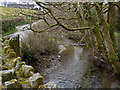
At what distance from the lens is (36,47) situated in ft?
20.9

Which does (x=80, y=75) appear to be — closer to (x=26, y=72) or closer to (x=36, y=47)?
(x=36, y=47)

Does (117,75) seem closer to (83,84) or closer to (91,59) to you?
(83,84)

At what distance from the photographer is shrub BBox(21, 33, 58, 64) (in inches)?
219

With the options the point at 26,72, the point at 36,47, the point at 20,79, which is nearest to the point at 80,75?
the point at 36,47

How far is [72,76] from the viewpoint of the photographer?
5.07 metres

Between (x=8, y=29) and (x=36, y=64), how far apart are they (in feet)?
15.9

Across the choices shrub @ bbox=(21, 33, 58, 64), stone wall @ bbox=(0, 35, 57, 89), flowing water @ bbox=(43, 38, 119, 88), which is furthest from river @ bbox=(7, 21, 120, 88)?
stone wall @ bbox=(0, 35, 57, 89)

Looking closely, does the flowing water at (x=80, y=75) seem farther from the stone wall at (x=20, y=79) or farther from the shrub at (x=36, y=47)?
the stone wall at (x=20, y=79)

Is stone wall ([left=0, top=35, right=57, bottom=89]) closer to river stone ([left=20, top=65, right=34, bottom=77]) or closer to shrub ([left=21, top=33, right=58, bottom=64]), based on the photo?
river stone ([left=20, top=65, right=34, bottom=77])

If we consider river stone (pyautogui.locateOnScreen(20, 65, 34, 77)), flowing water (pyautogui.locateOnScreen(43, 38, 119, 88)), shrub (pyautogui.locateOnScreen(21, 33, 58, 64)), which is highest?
river stone (pyautogui.locateOnScreen(20, 65, 34, 77))

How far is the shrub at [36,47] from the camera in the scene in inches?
219

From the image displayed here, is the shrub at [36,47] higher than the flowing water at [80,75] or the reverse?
higher

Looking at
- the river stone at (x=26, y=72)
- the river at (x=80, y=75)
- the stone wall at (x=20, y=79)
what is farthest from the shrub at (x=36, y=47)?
the river stone at (x=26, y=72)

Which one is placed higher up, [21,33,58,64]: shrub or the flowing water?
[21,33,58,64]: shrub
